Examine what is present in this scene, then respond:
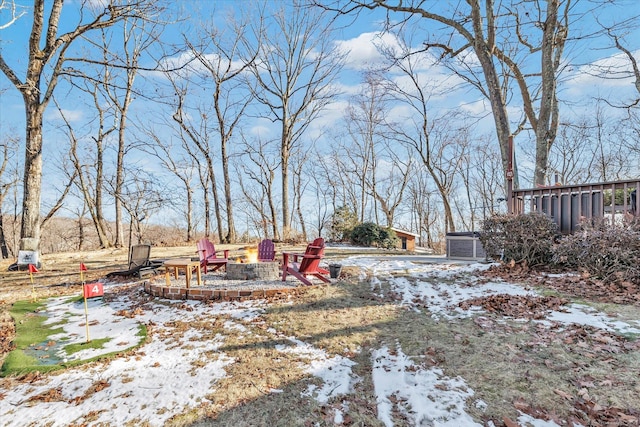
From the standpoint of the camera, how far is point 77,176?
1672 cm

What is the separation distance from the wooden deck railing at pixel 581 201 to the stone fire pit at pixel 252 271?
5.45m

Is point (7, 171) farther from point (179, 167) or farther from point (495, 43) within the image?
point (495, 43)

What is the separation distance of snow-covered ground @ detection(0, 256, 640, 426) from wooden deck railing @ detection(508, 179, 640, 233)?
2996mm

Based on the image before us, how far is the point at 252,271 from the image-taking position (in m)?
5.94

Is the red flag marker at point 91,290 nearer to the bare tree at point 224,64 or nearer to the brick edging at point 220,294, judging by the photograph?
Answer: the brick edging at point 220,294

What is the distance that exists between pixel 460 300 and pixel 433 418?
103 inches

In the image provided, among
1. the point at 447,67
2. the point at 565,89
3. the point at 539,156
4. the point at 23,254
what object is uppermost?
the point at 447,67

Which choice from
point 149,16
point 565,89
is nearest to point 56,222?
point 149,16

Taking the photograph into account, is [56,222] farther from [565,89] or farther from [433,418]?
[565,89]

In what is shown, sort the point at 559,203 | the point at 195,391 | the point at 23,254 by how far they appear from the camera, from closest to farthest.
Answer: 1. the point at 195,391
2. the point at 559,203
3. the point at 23,254

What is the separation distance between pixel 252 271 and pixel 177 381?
10.9ft

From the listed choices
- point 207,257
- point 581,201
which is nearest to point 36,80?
point 207,257

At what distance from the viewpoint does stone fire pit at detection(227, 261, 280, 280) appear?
5938 mm

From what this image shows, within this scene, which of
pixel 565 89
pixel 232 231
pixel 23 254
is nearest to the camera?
pixel 23 254
